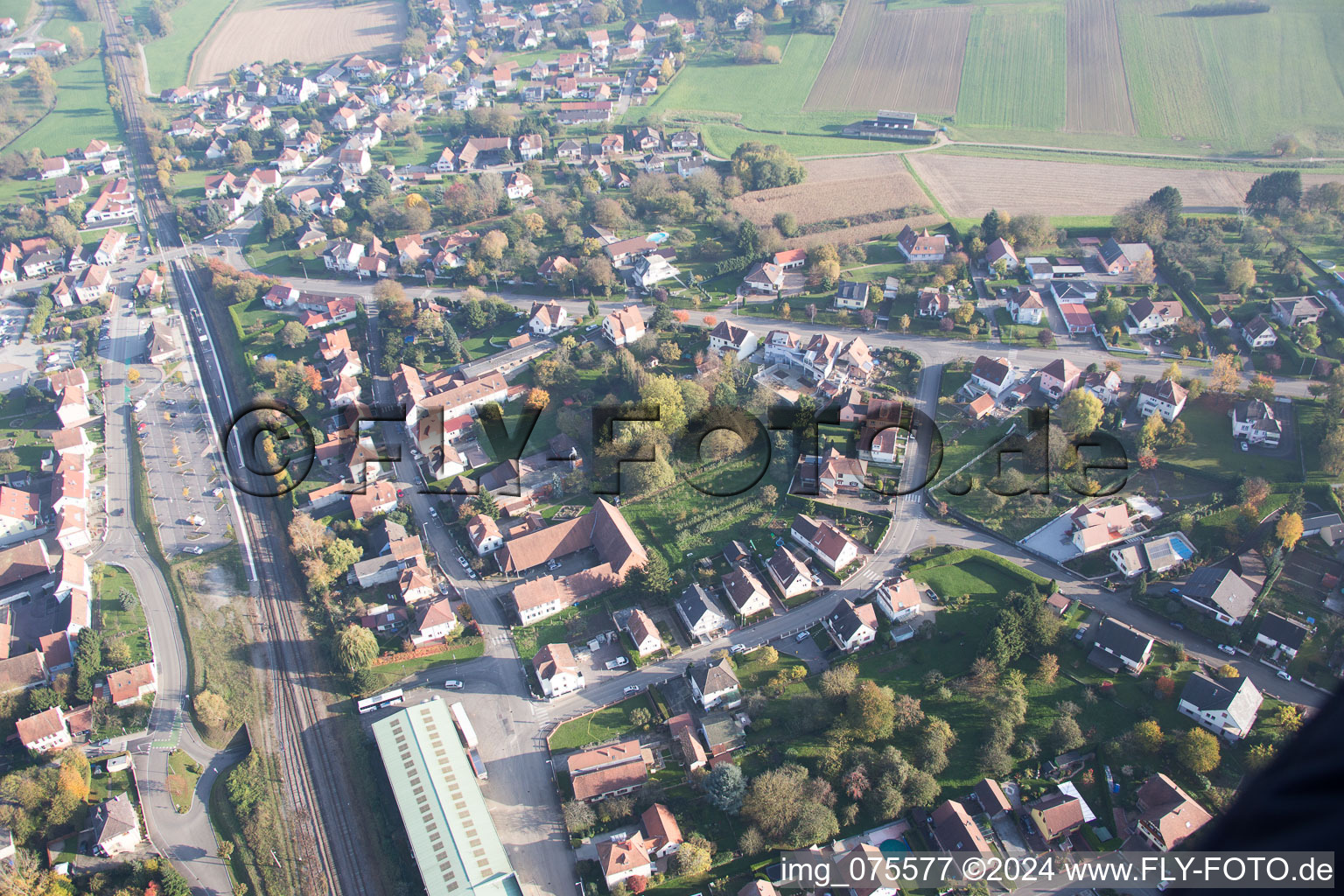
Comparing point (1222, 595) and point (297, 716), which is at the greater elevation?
point (1222, 595)

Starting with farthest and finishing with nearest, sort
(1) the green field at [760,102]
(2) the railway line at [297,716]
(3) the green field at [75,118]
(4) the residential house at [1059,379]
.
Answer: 1. (3) the green field at [75,118]
2. (1) the green field at [760,102]
3. (4) the residential house at [1059,379]
4. (2) the railway line at [297,716]

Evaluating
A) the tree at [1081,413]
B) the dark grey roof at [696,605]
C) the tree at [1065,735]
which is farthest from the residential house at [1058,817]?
the tree at [1081,413]

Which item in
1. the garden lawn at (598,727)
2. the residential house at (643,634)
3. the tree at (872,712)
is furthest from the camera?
the residential house at (643,634)

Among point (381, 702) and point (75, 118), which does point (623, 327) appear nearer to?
point (381, 702)

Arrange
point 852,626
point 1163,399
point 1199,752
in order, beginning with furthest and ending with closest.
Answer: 1. point 1163,399
2. point 852,626
3. point 1199,752

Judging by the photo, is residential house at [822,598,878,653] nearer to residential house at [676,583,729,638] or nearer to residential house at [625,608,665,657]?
residential house at [676,583,729,638]

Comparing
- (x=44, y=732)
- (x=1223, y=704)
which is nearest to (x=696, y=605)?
(x=1223, y=704)

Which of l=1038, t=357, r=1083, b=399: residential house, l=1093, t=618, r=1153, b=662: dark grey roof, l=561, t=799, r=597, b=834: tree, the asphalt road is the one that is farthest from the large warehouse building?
l=1038, t=357, r=1083, b=399: residential house

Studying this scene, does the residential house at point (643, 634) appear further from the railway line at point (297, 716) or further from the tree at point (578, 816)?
the railway line at point (297, 716)
